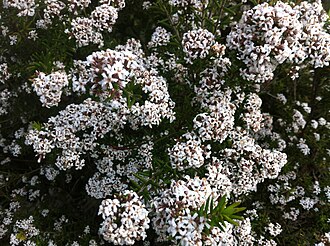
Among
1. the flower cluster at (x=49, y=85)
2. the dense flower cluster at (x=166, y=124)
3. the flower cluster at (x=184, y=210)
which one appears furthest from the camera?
the flower cluster at (x=49, y=85)

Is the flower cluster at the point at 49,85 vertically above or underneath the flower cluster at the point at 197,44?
underneath

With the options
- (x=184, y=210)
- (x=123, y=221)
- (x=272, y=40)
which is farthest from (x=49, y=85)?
(x=272, y=40)

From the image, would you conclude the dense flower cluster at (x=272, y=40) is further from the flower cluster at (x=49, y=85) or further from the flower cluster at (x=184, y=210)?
the flower cluster at (x=49, y=85)

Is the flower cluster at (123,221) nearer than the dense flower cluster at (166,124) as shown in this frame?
Yes

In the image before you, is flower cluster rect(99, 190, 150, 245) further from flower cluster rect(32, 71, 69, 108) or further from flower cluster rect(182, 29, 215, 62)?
→ flower cluster rect(182, 29, 215, 62)

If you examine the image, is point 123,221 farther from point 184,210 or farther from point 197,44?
point 197,44

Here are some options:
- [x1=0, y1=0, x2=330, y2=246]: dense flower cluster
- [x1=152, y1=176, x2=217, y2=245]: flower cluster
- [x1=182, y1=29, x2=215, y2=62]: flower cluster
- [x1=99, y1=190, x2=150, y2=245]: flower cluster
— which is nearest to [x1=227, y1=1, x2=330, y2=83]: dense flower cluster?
[x1=0, y1=0, x2=330, y2=246]: dense flower cluster

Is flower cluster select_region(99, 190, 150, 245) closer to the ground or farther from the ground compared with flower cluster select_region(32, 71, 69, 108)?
closer to the ground

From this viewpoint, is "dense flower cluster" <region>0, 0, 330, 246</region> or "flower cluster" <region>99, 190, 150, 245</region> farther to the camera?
"dense flower cluster" <region>0, 0, 330, 246</region>

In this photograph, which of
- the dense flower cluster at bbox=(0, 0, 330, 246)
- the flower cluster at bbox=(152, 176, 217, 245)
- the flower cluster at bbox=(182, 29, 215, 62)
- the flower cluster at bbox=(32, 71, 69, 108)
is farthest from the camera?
the flower cluster at bbox=(182, 29, 215, 62)

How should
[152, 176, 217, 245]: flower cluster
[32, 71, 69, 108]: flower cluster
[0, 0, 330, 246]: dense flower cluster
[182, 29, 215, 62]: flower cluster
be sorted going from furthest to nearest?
[182, 29, 215, 62]: flower cluster < [32, 71, 69, 108]: flower cluster < [0, 0, 330, 246]: dense flower cluster < [152, 176, 217, 245]: flower cluster

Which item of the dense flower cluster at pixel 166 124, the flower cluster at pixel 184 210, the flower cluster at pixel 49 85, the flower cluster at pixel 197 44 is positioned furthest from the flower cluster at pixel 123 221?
the flower cluster at pixel 197 44

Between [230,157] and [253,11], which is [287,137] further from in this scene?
[253,11]
